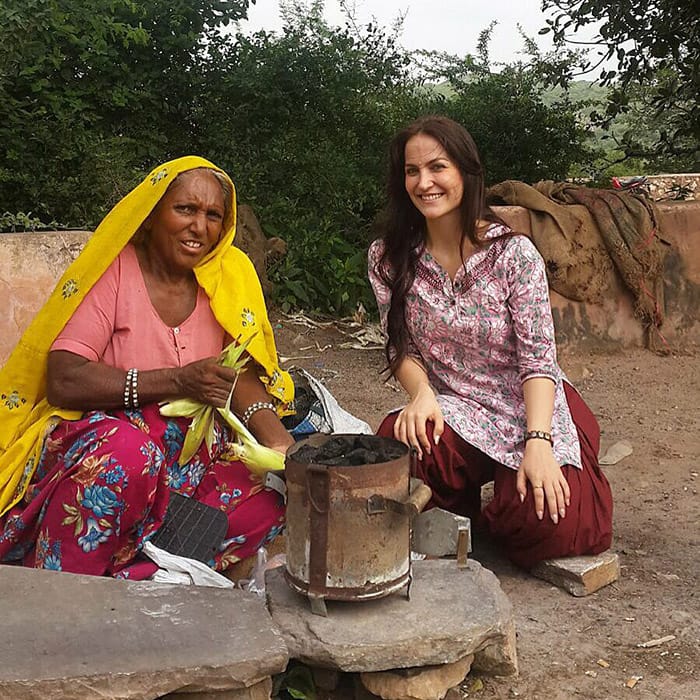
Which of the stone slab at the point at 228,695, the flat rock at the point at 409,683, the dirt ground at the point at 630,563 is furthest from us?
the dirt ground at the point at 630,563

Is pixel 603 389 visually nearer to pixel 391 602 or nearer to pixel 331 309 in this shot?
pixel 331 309

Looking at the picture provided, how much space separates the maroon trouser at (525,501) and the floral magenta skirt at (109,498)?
628mm

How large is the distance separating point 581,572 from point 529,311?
0.85m

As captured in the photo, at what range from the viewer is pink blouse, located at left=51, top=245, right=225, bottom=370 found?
280cm

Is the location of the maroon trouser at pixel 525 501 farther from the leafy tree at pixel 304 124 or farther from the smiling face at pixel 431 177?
the leafy tree at pixel 304 124

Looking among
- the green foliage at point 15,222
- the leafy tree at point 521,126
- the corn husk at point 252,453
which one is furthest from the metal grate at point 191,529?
the leafy tree at point 521,126

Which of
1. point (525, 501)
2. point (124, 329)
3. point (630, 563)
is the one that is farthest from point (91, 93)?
point (630, 563)

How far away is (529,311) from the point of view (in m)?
2.99

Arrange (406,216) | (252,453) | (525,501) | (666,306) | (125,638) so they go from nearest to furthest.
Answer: (125,638) → (252,453) → (525,501) → (406,216) → (666,306)

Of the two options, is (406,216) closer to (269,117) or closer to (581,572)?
(581,572)

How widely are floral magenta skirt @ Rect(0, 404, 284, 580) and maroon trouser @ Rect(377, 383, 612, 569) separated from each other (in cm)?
63

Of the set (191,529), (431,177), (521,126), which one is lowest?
(191,529)

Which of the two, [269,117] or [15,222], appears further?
[269,117]

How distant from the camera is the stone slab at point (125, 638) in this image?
2.03 m
